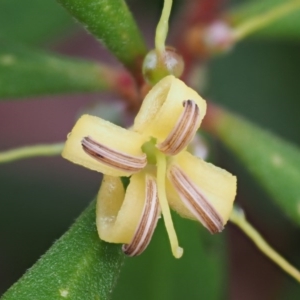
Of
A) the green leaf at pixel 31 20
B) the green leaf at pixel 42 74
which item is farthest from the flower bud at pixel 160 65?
the green leaf at pixel 31 20

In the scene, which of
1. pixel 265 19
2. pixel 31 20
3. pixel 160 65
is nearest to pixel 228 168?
pixel 31 20

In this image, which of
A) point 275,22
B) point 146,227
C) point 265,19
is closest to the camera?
point 146,227

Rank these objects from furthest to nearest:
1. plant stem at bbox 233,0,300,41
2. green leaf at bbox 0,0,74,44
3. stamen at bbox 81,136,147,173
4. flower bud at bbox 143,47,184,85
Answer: green leaf at bbox 0,0,74,44
plant stem at bbox 233,0,300,41
flower bud at bbox 143,47,184,85
stamen at bbox 81,136,147,173

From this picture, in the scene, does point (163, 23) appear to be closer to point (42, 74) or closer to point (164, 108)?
point (164, 108)

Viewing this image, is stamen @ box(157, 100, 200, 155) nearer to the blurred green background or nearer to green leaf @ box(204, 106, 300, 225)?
green leaf @ box(204, 106, 300, 225)

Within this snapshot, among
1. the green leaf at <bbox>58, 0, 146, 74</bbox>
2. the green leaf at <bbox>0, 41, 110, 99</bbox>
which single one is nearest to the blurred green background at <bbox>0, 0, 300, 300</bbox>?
the green leaf at <bbox>0, 41, 110, 99</bbox>

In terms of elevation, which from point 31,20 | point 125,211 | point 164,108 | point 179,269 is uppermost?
point 164,108
